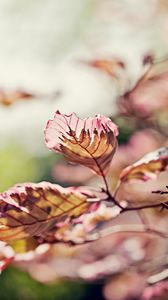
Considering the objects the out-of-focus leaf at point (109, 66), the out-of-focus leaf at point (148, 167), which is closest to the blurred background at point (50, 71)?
the out-of-focus leaf at point (109, 66)

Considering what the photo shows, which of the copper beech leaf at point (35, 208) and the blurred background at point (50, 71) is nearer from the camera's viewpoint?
the copper beech leaf at point (35, 208)

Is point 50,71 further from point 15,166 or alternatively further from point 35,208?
point 35,208

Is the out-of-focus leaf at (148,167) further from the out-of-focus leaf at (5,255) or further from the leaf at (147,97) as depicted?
the leaf at (147,97)

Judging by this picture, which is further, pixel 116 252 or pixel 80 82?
pixel 80 82

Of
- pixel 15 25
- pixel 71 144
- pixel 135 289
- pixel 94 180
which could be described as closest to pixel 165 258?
pixel 135 289

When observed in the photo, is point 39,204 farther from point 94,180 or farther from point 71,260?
point 94,180

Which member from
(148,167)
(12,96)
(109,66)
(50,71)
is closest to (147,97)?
(109,66)

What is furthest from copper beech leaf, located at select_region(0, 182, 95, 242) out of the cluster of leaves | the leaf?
the leaf
